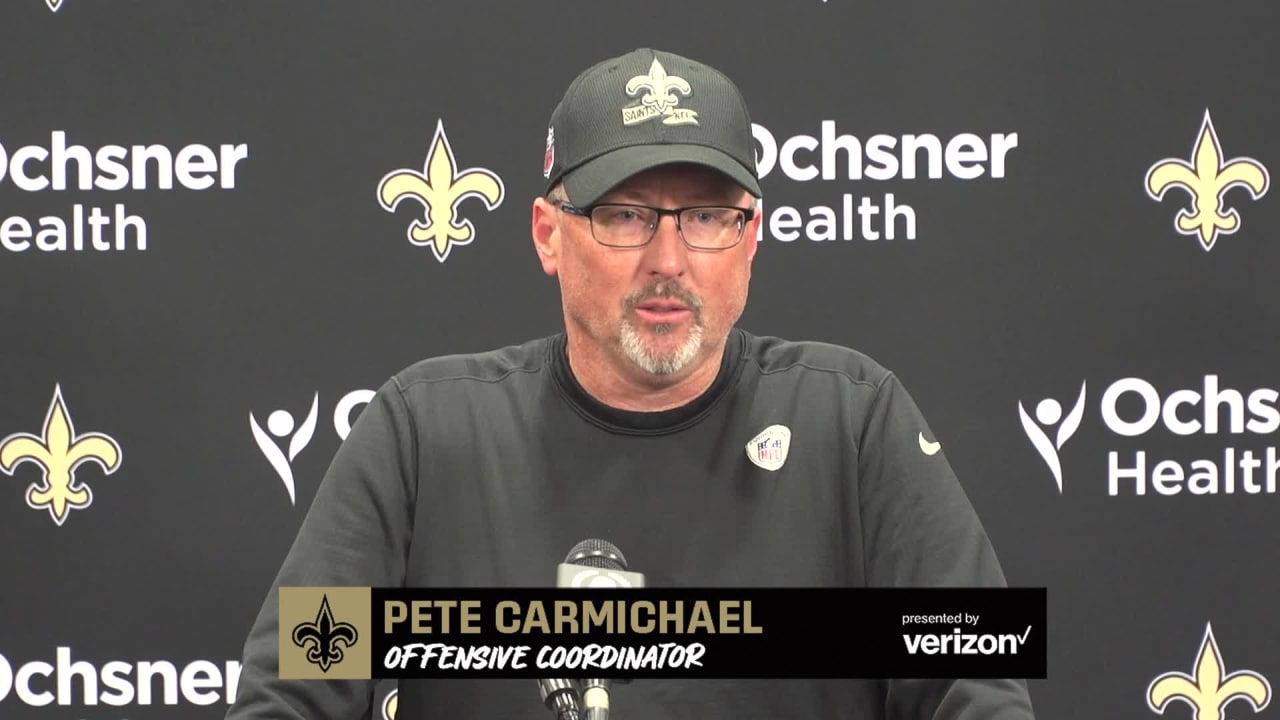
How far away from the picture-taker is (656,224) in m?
1.59

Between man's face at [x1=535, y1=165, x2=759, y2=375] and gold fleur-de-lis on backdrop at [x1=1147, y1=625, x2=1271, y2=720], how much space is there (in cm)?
127

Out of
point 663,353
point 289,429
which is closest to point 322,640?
point 663,353

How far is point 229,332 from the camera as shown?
2.35m

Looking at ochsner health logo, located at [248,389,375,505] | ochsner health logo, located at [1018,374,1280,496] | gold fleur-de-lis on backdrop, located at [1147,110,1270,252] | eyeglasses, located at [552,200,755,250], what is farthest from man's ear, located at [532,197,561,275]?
gold fleur-de-lis on backdrop, located at [1147,110,1270,252]

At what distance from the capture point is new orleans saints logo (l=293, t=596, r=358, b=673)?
57.6 inches

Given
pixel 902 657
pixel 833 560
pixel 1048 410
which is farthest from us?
pixel 1048 410

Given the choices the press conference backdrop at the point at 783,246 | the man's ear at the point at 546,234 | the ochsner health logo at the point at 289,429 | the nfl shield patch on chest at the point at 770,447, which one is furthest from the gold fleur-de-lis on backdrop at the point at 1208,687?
the ochsner health logo at the point at 289,429

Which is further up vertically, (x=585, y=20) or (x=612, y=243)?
(x=585, y=20)

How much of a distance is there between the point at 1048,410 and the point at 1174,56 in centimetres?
66

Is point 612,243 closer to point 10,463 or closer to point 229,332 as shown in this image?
point 229,332

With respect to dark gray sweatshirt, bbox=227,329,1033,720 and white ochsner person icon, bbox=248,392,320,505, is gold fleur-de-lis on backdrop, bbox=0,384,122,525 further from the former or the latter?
dark gray sweatshirt, bbox=227,329,1033,720

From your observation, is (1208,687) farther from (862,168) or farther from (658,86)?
(658,86)

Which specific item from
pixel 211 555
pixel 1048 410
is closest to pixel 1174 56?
pixel 1048 410

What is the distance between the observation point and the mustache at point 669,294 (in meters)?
1.57
